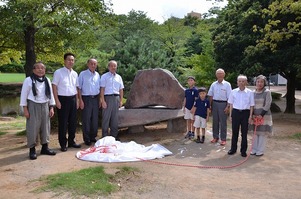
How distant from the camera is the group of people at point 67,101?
225 inches

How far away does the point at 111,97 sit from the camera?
6910mm

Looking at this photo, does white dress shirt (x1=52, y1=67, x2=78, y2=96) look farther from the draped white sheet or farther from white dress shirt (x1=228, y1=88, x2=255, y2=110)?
white dress shirt (x1=228, y1=88, x2=255, y2=110)

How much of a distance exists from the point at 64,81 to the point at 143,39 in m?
8.32

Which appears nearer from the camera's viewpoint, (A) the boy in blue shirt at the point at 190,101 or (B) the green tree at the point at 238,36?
(A) the boy in blue shirt at the point at 190,101

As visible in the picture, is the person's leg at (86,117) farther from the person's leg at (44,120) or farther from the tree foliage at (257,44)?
the tree foliage at (257,44)

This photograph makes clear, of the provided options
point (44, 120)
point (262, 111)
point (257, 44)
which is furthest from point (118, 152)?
point (257, 44)

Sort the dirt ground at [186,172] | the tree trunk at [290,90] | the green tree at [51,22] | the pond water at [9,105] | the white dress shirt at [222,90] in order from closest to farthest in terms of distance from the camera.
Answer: the dirt ground at [186,172], the white dress shirt at [222,90], the green tree at [51,22], the tree trunk at [290,90], the pond water at [9,105]

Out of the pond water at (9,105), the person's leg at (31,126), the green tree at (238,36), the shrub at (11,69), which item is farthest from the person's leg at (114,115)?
the shrub at (11,69)

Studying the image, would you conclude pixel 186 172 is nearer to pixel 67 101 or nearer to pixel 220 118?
pixel 220 118

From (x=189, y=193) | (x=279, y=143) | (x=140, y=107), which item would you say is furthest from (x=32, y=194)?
(x=279, y=143)

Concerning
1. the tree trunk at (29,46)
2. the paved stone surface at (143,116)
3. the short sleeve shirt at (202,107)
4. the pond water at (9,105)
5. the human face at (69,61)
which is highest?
the tree trunk at (29,46)

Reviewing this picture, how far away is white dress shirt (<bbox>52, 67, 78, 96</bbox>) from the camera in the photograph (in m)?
6.10

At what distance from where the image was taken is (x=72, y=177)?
454 cm

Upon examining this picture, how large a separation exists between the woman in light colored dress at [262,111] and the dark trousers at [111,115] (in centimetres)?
274
